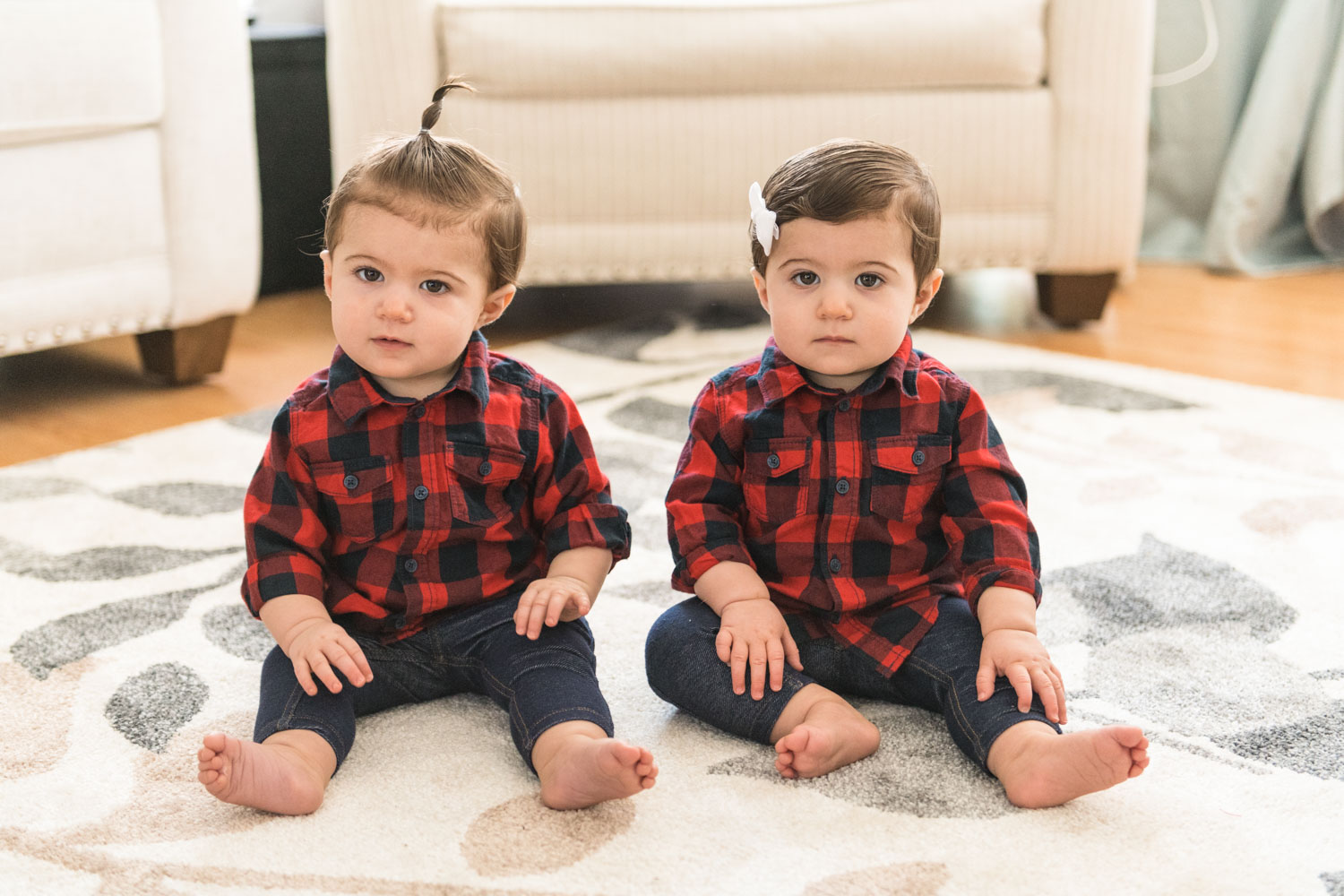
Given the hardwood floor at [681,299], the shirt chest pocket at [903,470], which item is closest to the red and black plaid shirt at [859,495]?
the shirt chest pocket at [903,470]

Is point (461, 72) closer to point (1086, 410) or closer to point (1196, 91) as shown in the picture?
point (1086, 410)

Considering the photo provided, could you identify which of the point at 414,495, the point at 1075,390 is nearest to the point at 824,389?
the point at 414,495

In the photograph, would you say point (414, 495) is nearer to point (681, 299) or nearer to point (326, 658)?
point (326, 658)

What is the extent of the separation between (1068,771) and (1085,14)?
1345mm

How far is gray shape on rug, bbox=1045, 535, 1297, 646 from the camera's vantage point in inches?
38.5

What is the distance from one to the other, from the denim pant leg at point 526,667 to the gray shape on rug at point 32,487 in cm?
60

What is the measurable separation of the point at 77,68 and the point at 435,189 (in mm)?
818

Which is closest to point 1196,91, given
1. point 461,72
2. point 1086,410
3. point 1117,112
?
point 1117,112

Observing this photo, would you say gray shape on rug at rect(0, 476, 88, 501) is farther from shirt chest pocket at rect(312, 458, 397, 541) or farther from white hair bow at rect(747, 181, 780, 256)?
white hair bow at rect(747, 181, 780, 256)

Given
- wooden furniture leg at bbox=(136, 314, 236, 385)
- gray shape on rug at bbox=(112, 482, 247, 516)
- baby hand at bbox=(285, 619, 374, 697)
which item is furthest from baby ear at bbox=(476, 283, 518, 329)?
wooden furniture leg at bbox=(136, 314, 236, 385)

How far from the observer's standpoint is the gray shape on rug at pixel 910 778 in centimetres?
75

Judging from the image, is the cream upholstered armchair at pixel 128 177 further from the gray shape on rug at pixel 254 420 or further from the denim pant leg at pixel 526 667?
the denim pant leg at pixel 526 667

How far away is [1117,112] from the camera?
5.96 ft

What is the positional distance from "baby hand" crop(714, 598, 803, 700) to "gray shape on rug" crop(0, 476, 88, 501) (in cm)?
76
